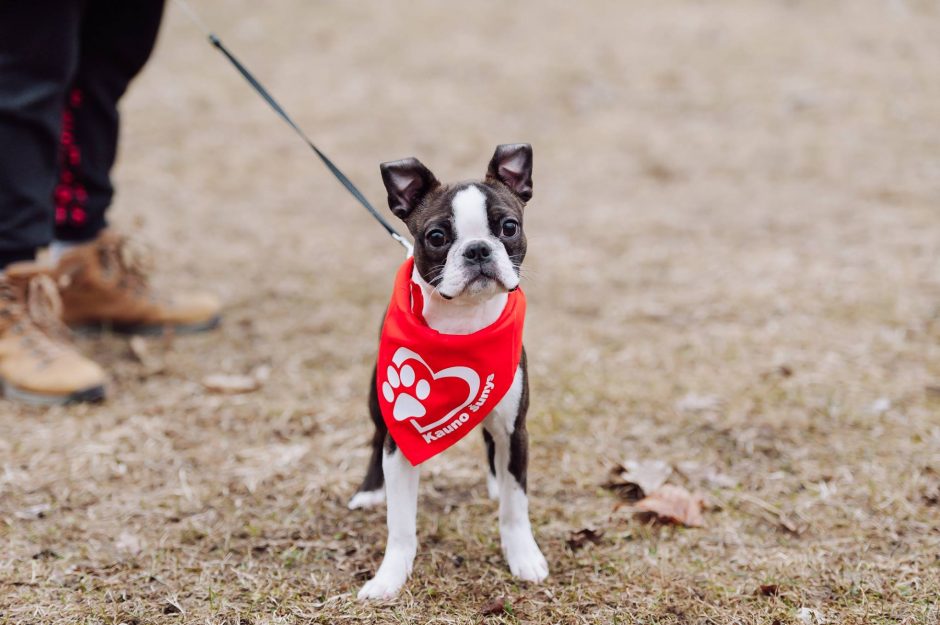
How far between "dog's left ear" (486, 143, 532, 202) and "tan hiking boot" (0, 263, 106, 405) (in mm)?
2086

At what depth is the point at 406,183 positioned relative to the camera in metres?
2.45

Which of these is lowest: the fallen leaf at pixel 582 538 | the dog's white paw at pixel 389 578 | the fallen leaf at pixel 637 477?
the fallen leaf at pixel 637 477

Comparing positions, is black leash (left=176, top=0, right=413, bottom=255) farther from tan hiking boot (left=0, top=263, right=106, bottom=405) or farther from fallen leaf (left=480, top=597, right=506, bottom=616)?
tan hiking boot (left=0, top=263, right=106, bottom=405)

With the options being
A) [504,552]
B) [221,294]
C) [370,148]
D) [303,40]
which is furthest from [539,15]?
[504,552]

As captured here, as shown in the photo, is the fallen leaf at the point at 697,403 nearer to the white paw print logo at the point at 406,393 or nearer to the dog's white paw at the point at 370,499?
the dog's white paw at the point at 370,499

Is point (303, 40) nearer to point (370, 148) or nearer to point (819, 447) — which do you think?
point (370, 148)

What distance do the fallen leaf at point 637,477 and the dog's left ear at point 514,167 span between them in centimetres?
108

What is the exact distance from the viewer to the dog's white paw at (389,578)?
2436mm

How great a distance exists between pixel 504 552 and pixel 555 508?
380mm

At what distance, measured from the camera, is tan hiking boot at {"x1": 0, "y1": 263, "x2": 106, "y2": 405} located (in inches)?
143

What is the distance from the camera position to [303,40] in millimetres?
10320

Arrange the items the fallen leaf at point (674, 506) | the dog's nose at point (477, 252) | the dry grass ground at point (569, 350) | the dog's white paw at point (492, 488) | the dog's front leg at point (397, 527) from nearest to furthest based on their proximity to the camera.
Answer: the dog's nose at point (477, 252) → the dog's front leg at point (397, 527) → the dry grass ground at point (569, 350) → the fallen leaf at point (674, 506) → the dog's white paw at point (492, 488)

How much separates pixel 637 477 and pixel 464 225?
4.08 feet

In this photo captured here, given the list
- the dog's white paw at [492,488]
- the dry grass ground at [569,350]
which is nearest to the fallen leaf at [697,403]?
the dry grass ground at [569,350]
